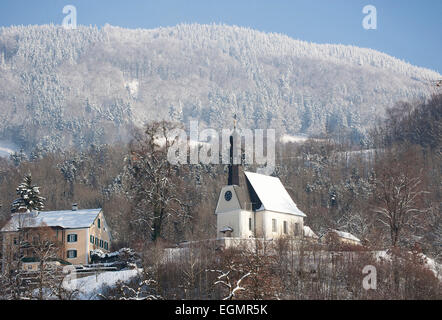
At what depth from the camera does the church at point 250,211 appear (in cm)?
6050

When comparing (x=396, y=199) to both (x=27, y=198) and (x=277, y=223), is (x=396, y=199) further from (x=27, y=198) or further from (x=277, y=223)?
(x=27, y=198)

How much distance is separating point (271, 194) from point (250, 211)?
4.07 meters

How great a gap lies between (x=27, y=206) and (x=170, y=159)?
20.2m

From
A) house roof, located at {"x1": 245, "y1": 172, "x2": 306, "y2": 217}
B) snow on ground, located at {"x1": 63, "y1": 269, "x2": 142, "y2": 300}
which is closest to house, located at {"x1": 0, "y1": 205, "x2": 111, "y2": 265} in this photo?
snow on ground, located at {"x1": 63, "y1": 269, "x2": 142, "y2": 300}

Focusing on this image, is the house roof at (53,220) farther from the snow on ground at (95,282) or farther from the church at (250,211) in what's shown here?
the snow on ground at (95,282)

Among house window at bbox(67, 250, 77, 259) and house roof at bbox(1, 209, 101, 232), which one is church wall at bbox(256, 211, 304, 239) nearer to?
house roof at bbox(1, 209, 101, 232)

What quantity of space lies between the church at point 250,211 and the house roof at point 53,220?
1591cm

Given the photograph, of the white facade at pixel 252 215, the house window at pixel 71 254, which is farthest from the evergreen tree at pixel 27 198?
the white facade at pixel 252 215

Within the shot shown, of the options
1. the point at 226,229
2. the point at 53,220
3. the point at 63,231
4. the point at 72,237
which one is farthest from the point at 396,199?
the point at 53,220

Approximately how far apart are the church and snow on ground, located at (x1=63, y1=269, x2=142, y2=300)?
12.7 meters

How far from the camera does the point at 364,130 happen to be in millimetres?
184500

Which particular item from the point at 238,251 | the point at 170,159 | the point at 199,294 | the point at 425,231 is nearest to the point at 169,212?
the point at 170,159

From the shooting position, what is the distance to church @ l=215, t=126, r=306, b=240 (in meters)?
60.5
